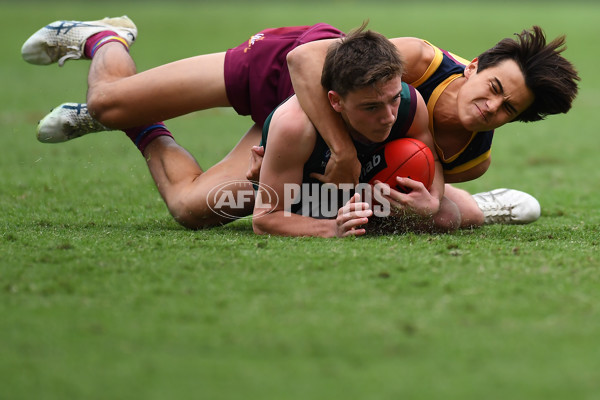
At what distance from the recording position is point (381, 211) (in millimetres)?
4527

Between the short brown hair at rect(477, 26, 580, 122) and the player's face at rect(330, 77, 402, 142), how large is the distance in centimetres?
73

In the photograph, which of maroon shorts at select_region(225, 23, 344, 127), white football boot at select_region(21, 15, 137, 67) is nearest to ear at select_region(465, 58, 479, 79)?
maroon shorts at select_region(225, 23, 344, 127)

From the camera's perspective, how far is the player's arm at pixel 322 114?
171 inches

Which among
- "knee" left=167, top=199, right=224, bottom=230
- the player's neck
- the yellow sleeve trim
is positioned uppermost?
the yellow sleeve trim

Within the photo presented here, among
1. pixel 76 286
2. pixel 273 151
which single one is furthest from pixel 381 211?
pixel 76 286

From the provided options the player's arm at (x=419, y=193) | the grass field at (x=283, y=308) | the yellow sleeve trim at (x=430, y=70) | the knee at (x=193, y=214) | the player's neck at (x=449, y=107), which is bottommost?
the knee at (x=193, y=214)

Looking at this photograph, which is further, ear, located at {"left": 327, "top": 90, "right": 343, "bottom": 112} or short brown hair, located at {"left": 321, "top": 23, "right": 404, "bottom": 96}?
ear, located at {"left": 327, "top": 90, "right": 343, "bottom": 112}

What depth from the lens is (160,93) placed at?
5043 millimetres

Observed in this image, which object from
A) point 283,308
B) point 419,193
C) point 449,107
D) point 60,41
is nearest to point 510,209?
point 449,107

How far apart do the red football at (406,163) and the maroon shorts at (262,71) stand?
818 millimetres

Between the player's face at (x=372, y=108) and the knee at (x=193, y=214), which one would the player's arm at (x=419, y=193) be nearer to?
the player's face at (x=372, y=108)

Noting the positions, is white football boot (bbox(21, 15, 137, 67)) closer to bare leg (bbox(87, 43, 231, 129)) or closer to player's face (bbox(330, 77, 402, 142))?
bare leg (bbox(87, 43, 231, 129))

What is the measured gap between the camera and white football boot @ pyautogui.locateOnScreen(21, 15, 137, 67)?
575 cm

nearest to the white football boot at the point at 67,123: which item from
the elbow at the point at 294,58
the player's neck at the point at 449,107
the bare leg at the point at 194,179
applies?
the bare leg at the point at 194,179
